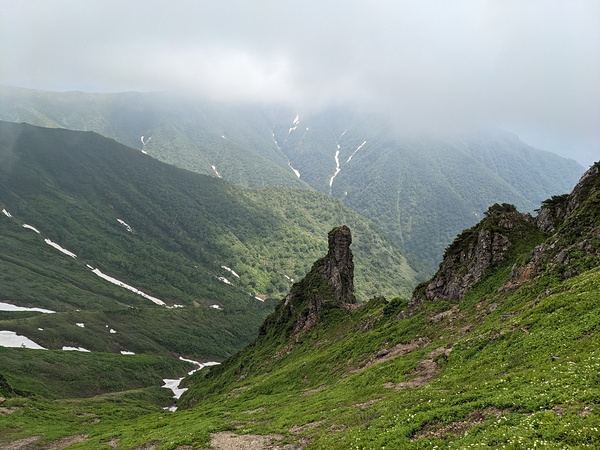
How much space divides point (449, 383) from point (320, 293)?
5469 cm

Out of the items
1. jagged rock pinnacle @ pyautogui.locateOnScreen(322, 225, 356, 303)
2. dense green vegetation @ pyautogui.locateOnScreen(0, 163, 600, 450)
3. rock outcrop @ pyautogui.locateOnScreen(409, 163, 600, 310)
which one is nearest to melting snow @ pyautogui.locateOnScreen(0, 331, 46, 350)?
dense green vegetation @ pyautogui.locateOnScreen(0, 163, 600, 450)

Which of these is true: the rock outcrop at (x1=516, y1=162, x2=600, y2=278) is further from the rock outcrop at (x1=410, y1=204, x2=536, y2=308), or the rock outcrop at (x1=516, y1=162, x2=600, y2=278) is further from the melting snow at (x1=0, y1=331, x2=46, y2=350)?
the melting snow at (x1=0, y1=331, x2=46, y2=350)

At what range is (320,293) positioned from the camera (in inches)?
3179

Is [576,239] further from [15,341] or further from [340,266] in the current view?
[15,341]

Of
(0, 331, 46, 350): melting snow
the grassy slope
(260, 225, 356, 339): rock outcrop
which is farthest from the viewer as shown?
(0, 331, 46, 350): melting snow

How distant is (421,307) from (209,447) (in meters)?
32.1

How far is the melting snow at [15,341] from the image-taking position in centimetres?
12519

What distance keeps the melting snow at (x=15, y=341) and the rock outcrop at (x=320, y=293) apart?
8929 cm

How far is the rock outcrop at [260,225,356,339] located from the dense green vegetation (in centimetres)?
1245

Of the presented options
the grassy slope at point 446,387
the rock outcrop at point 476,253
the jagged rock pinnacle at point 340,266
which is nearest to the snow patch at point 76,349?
the grassy slope at point 446,387

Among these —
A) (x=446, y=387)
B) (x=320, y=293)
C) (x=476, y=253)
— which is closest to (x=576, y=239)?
(x=476, y=253)

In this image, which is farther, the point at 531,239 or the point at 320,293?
the point at 320,293

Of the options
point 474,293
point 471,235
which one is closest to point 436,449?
point 474,293

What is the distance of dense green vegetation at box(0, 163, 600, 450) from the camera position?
57.8 feet
